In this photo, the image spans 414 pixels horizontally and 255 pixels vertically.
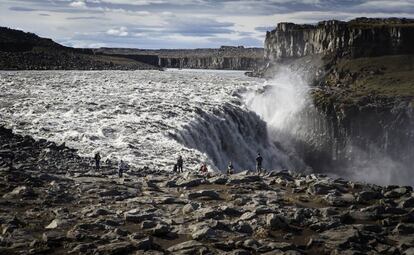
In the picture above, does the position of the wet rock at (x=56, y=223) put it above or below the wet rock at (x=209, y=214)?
above

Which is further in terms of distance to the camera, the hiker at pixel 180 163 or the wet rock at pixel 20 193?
the hiker at pixel 180 163

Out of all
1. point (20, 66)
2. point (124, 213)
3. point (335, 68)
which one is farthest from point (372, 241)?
point (335, 68)

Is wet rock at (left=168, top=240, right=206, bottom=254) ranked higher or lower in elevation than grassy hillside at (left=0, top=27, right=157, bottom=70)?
lower

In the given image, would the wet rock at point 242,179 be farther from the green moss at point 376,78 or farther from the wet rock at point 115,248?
the green moss at point 376,78

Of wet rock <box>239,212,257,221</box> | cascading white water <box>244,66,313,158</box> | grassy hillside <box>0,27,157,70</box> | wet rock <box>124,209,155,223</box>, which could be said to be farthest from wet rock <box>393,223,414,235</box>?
grassy hillside <box>0,27,157,70</box>

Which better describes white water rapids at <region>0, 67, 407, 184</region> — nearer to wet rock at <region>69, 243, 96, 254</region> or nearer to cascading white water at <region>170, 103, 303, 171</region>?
cascading white water at <region>170, 103, 303, 171</region>

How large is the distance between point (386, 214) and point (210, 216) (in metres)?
8.00

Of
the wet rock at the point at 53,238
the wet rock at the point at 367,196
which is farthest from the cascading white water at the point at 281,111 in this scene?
the wet rock at the point at 53,238

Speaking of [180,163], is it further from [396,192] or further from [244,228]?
[244,228]

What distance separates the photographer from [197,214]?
22.5 meters

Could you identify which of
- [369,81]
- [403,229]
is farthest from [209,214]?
[369,81]

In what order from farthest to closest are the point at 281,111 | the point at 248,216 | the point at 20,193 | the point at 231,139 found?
1. the point at 281,111
2. the point at 231,139
3. the point at 20,193
4. the point at 248,216

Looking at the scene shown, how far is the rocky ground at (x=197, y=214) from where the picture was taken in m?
18.8

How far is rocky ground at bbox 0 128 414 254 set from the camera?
18.8 m
